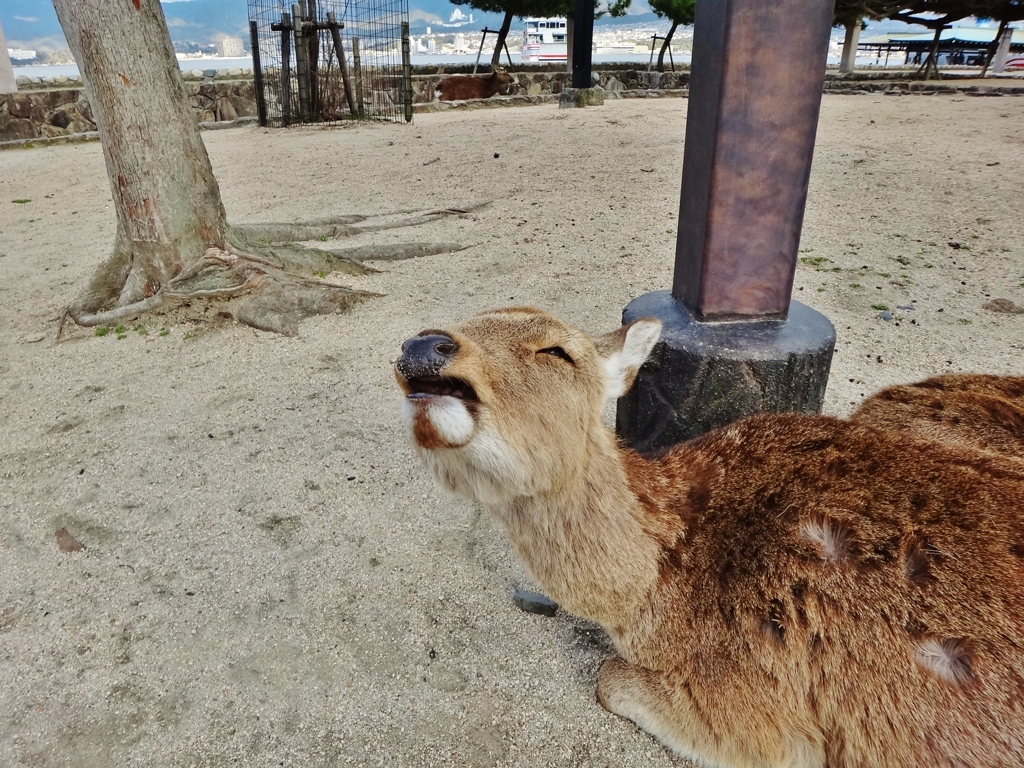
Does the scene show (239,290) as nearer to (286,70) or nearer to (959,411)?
(959,411)

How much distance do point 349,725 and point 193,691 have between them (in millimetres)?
578

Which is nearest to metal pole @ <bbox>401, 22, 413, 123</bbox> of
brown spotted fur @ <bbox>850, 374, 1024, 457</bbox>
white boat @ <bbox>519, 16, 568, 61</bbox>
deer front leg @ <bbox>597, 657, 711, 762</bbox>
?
brown spotted fur @ <bbox>850, 374, 1024, 457</bbox>

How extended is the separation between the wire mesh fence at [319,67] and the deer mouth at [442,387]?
14804mm

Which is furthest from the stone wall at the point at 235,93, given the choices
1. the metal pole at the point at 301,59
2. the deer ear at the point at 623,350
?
the deer ear at the point at 623,350

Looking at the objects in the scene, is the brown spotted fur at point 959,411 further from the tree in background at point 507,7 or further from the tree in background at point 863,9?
the tree in background at point 507,7

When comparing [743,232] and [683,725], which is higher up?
[743,232]

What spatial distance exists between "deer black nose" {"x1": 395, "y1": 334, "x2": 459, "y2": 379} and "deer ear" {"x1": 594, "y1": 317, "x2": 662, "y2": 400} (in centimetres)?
71

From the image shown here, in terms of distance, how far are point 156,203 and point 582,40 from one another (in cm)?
1228

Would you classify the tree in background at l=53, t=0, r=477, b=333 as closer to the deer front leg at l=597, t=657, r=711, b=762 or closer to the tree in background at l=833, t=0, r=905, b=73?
the deer front leg at l=597, t=657, r=711, b=762

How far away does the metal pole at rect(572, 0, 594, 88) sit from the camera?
15016 mm

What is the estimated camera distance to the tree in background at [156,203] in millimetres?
4754

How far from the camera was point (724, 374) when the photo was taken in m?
2.98

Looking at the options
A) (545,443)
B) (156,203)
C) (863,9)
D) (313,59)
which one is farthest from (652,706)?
(863,9)

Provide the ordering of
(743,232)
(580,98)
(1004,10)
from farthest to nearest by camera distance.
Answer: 1. (1004,10)
2. (580,98)
3. (743,232)
